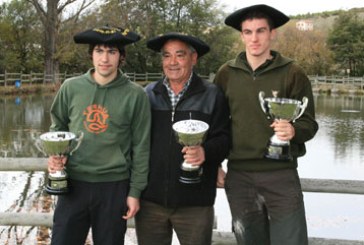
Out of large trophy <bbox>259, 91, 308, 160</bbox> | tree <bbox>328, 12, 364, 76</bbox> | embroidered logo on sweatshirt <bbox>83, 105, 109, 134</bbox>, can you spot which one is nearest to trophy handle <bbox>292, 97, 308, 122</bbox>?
large trophy <bbox>259, 91, 308, 160</bbox>

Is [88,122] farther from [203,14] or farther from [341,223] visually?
[203,14]

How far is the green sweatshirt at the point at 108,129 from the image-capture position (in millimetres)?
2840

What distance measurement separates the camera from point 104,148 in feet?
9.34

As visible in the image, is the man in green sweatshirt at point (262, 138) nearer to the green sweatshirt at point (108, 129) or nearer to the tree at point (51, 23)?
the green sweatshirt at point (108, 129)

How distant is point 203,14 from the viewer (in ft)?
134

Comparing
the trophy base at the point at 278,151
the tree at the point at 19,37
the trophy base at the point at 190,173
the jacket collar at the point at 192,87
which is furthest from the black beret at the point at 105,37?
the tree at the point at 19,37

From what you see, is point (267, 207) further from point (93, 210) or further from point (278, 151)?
point (93, 210)

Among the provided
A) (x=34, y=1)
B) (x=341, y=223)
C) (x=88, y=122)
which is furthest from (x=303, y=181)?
(x=34, y=1)

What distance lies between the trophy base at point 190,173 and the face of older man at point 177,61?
0.52m

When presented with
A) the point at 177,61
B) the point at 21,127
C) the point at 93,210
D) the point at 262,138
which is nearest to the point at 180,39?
the point at 177,61

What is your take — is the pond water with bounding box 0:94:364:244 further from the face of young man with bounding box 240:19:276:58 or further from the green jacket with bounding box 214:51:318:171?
the face of young man with bounding box 240:19:276:58

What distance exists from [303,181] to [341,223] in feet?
9.81

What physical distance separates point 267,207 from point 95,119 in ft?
3.55

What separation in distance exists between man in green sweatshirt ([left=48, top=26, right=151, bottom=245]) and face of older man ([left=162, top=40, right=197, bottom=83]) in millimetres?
205
